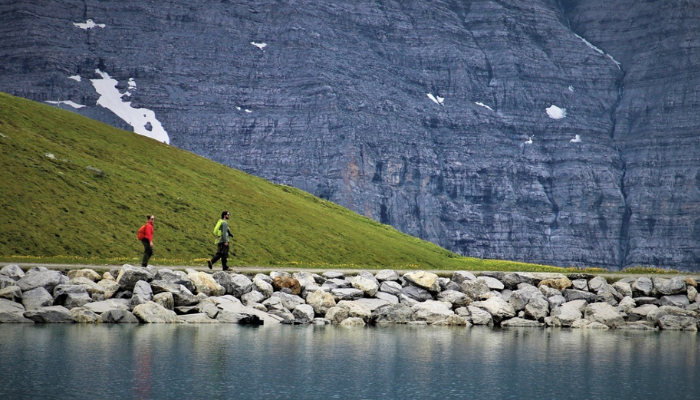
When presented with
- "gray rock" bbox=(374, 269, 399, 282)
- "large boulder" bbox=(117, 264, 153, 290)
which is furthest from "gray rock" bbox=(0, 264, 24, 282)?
"gray rock" bbox=(374, 269, 399, 282)

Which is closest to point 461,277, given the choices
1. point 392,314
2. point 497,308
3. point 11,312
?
point 497,308

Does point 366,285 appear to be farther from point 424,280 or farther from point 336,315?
point 336,315

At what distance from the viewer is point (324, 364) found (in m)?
30.5

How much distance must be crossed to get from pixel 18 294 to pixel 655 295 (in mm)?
35393

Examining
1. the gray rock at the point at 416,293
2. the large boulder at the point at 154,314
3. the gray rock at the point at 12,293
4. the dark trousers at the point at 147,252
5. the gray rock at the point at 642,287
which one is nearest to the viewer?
the gray rock at the point at 12,293

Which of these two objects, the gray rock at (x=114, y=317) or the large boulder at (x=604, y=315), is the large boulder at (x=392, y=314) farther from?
the gray rock at (x=114, y=317)

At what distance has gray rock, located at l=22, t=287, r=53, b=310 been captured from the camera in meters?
38.9

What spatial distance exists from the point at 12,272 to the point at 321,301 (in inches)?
606

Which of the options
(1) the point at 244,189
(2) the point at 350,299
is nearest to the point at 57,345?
(2) the point at 350,299

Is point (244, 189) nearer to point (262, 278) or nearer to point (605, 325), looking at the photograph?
point (262, 278)

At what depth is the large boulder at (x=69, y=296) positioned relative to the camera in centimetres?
3966

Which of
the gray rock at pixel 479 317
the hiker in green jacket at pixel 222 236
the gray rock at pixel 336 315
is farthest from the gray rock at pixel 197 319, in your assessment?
the gray rock at pixel 479 317

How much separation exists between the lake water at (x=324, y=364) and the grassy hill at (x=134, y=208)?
16231 mm

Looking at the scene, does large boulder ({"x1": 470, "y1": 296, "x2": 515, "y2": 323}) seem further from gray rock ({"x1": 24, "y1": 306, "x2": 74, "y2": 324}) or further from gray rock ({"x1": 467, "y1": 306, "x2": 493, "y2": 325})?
gray rock ({"x1": 24, "y1": 306, "x2": 74, "y2": 324})
